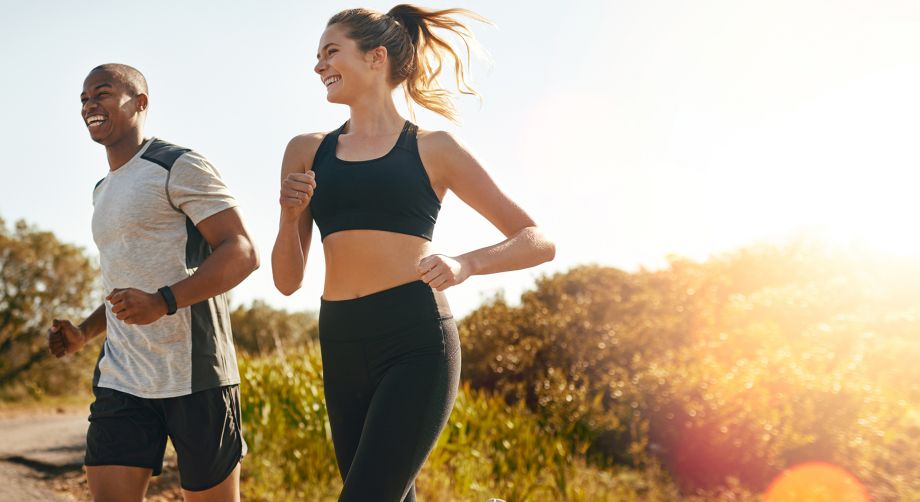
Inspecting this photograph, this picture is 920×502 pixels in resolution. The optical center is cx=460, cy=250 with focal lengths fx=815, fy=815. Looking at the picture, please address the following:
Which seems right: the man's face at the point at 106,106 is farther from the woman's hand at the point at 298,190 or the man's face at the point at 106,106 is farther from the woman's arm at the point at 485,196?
the woman's arm at the point at 485,196

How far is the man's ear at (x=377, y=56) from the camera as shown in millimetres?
2824

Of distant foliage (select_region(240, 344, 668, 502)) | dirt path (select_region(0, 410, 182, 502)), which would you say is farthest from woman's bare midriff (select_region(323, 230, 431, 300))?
dirt path (select_region(0, 410, 182, 502))

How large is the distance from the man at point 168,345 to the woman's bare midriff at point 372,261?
379 millimetres

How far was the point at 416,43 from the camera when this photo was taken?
3.13 metres

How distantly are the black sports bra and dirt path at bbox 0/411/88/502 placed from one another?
5.09 meters

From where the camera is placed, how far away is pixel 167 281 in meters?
2.84

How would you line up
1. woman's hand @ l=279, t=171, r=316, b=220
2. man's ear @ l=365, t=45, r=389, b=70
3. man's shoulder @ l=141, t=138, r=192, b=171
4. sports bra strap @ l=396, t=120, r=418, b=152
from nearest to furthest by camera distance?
1. woman's hand @ l=279, t=171, r=316, b=220
2. sports bra strap @ l=396, t=120, r=418, b=152
3. man's ear @ l=365, t=45, r=389, b=70
4. man's shoulder @ l=141, t=138, r=192, b=171

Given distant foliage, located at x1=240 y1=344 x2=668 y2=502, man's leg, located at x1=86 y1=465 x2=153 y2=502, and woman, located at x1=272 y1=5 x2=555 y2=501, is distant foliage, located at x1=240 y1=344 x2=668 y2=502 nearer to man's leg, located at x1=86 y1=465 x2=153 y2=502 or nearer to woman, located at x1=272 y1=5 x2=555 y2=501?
man's leg, located at x1=86 y1=465 x2=153 y2=502

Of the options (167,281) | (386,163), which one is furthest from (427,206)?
(167,281)

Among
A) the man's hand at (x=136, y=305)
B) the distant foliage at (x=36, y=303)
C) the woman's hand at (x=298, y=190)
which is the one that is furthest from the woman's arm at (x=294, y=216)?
the distant foliage at (x=36, y=303)

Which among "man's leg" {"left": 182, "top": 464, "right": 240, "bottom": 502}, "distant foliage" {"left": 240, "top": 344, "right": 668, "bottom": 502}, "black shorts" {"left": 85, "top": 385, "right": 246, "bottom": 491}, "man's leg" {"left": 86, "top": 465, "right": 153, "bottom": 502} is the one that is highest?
"black shorts" {"left": 85, "top": 385, "right": 246, "bottom": 491}

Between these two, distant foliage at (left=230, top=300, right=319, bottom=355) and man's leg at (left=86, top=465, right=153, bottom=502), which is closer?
man's leg at (left=86, top=465, right=153, bottom=502)

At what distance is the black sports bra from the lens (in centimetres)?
260

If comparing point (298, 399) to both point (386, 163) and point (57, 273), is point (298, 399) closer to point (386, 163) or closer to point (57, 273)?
point (386, 163)
